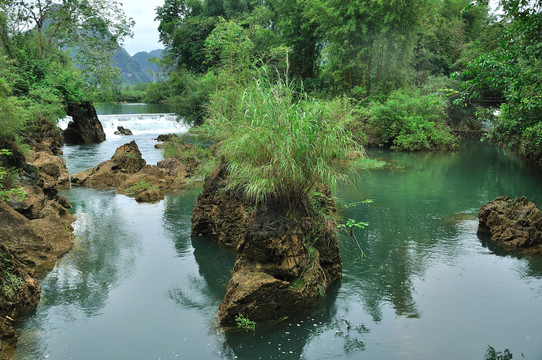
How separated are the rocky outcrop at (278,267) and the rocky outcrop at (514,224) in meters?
4.24

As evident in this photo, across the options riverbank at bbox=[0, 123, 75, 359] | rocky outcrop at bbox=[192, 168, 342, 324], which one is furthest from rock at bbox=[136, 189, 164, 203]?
rocky outcrop at bbox=[192, 168, 342, 324]

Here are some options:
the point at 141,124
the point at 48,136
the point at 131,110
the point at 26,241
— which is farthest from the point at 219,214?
the point at 131,110

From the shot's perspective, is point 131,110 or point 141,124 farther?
point 131,110

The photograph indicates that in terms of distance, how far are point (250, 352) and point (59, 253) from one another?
526cm

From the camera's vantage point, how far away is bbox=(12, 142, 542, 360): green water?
5.60 meters

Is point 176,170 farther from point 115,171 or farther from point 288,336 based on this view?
point 288,336

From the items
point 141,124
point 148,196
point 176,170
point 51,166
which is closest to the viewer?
point 148,196

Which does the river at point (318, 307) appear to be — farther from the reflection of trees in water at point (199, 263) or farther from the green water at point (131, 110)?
the green water at point (131, 110)

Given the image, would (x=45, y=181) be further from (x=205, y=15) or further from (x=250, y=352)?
(x=205, y=15)

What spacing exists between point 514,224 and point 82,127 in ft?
83.0

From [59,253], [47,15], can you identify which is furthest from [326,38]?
[59,253]

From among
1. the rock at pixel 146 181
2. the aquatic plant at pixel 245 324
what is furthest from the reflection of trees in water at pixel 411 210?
the rock at pixel 146 181

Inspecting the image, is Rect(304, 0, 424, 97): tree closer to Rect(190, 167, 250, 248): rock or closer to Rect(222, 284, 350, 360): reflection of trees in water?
Rect(190, 167, 250, 248): rock

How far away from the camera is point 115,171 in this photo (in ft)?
52.6
